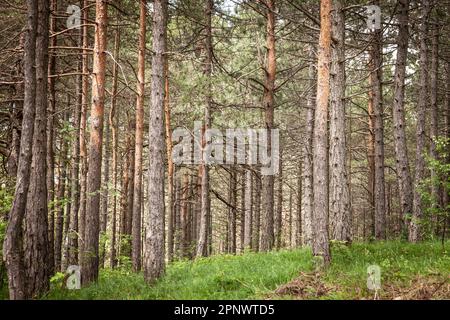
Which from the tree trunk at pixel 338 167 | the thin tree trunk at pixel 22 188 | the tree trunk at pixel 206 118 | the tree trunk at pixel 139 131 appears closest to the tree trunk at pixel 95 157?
the tree trunk at pixel 139 131

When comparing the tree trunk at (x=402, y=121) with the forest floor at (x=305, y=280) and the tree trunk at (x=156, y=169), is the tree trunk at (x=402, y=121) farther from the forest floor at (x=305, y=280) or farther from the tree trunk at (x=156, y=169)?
the tree trunk at (x=156, y=169)

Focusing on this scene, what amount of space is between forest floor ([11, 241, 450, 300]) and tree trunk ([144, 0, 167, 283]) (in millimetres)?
494

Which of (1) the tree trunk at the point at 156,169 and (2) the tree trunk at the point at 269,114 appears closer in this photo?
(1) the tree trunk at the point at 156,169

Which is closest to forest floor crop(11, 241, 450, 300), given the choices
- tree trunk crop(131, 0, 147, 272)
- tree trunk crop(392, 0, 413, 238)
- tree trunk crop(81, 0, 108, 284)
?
tree trunk crop(81, 0, 108, 284)

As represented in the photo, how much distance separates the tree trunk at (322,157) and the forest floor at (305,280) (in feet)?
1.56

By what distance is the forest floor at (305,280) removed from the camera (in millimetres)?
6641

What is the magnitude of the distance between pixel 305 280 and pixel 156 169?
4232 millimetres

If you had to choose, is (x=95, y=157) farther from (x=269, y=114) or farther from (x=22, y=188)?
(x=269, y=114)

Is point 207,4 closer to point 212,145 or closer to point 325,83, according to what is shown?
point 212,145

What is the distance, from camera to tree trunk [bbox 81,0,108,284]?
10656mm

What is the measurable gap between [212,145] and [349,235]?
749 cm

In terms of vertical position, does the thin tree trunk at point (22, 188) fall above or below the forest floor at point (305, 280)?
above

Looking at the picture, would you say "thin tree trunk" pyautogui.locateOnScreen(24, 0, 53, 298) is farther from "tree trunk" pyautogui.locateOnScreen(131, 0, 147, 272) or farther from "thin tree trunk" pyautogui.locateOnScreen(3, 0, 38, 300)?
"tree trunk" pyautogui.locateOnScreen(131, 0, 147, 272)
